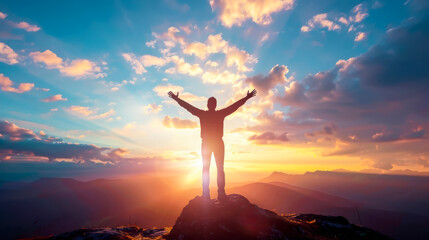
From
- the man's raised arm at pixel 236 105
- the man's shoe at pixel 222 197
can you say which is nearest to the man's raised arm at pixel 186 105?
the man's raised arm at pixel 236 105

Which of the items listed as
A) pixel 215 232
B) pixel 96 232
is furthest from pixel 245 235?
pixel 96 232

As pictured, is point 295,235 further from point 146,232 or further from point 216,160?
point 146,232

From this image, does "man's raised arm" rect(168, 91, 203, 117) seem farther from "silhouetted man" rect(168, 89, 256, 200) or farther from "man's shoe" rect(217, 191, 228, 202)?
"man's shoe" rect(217, 191, 228, 202)

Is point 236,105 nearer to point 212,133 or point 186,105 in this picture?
point 212,133

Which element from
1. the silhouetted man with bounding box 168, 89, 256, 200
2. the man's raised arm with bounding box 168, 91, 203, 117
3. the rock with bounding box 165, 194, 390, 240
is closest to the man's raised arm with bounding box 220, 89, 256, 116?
the silhouetted man with bounding box 168, 89, 256, 200

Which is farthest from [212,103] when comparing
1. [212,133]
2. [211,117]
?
[212,133]

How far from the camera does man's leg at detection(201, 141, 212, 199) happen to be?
9.71m

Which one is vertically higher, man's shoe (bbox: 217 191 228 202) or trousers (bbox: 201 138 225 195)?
trousers (bbox: 201 138 225 195)

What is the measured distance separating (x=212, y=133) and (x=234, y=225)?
4267 millimetres

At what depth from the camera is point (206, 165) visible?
32.4ft

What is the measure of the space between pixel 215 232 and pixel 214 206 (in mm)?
1651

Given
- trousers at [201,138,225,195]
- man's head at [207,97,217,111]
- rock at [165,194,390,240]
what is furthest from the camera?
man's head at [207,97,217,111]

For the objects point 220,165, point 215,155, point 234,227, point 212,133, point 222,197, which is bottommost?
point 234,227

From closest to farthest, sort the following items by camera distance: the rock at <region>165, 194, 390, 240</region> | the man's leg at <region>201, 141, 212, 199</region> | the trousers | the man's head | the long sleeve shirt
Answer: the rock at <region>165, 194, 390, 240</region>, the man's leg at <region>201, 141, 212, 199</region>, the trousers, the long sleeve shirt, the man's head
